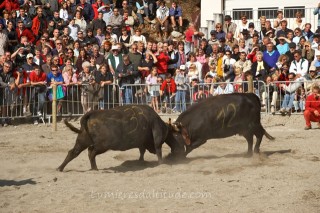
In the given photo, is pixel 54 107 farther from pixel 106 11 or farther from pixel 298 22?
pixel 298 22

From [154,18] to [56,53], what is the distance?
4.64 m

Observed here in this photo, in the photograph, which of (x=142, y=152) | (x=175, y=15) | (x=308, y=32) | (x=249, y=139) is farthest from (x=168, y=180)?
(x=175, y=15)

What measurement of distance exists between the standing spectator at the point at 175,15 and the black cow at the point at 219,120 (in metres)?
9.64

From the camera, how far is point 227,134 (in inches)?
630

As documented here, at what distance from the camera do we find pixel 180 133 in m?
15.7

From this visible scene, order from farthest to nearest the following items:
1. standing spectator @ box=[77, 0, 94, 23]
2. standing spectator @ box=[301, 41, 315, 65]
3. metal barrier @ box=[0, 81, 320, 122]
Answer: standing spectator @ box=[77, 0, 94, 23]
standing spectator @ box=[301, 41, 315, 65]
metal barrier @ box=[0, 81, 320, 122]

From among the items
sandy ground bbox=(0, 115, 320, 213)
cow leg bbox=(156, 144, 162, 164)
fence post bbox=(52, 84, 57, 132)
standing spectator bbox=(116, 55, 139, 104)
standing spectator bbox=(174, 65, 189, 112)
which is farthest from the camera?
standing spectator bbox=(116, 55, 139, 104)

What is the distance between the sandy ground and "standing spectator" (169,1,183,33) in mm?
7766

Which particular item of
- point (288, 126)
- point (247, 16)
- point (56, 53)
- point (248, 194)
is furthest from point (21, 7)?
point (248, 194)

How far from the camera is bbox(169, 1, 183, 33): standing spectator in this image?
25531 mm

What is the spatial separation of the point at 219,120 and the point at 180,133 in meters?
0.75

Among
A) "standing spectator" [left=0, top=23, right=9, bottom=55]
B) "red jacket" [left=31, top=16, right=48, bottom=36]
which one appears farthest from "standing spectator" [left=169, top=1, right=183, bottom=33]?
"standing spectator" [left=0, top=23, right=9, bottom=55]

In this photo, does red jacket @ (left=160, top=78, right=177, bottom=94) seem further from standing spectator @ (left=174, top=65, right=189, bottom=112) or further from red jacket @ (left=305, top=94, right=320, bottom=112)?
red jacket @ (left=305, top=94, right=320, bottom=112)

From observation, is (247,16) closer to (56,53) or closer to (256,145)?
(56,53)
